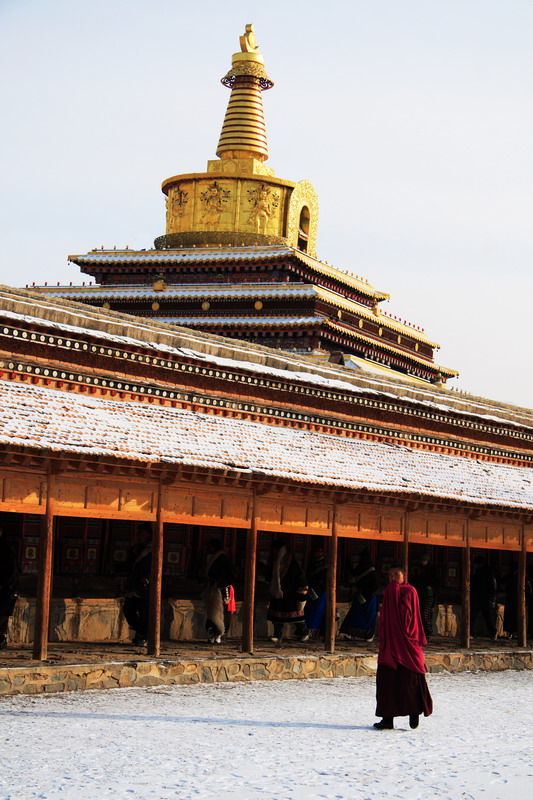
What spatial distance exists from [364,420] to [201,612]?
17.7 ft

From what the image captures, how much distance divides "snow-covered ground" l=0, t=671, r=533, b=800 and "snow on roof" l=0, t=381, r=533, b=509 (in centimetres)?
302

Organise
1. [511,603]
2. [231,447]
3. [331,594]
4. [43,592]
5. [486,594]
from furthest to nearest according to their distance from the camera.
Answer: [511,603], [486,594], [331,594], [231,447], [43,592]

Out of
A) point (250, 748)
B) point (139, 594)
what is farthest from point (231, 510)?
point (250, 748)

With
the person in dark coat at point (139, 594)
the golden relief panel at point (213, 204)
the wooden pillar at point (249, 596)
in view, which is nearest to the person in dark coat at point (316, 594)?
the wooden pillar at point (249, 596)

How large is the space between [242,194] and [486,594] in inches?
1011

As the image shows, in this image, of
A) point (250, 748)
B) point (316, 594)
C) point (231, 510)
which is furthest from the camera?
point (316, 594)

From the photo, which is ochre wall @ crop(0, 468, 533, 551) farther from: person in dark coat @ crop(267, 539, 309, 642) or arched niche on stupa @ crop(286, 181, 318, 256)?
arched niche on stupa @ crop(286, 181, 318, 256)

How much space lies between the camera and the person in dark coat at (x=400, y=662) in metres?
13.2

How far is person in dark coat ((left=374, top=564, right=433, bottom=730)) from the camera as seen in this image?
1318 centimetres

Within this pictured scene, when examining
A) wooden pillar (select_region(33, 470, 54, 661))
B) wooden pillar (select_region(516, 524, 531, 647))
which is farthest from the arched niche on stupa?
wooden pillar (select_region(33, 470, 54, 661))

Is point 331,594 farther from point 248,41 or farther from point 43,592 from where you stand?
point 248,41

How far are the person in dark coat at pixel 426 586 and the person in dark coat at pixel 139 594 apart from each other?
6.62 metres

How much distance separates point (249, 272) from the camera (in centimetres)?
4253

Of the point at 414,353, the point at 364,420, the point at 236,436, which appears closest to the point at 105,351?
the point at 236,436
